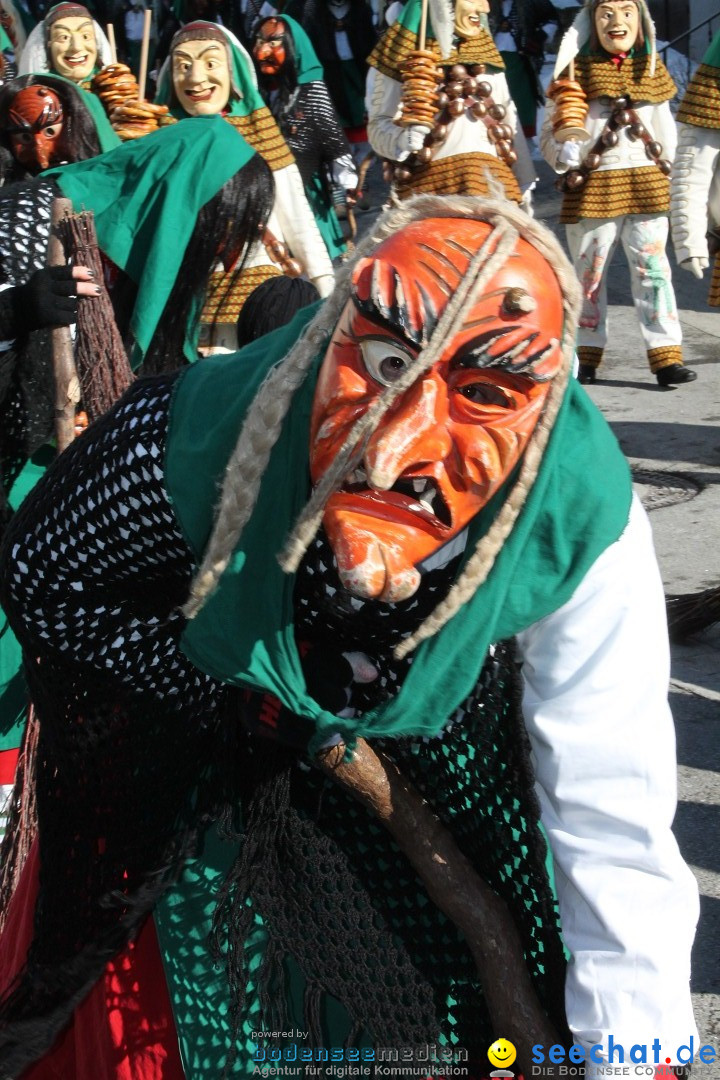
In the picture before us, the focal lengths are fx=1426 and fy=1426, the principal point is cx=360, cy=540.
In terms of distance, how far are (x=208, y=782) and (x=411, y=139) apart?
4.98 m

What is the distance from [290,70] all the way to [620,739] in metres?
6.61

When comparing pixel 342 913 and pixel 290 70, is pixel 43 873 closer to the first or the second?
pixel 342 913

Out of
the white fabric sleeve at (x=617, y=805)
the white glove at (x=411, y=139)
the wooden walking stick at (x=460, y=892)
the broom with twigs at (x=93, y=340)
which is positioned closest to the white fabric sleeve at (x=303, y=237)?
the white glove at (x=411, y=139)

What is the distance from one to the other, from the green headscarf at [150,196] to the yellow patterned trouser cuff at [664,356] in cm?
387

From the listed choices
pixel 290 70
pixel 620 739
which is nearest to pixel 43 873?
pixel 620 739

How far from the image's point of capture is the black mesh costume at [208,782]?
5.49 ft

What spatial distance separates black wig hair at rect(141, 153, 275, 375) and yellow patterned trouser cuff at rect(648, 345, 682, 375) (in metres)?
3.78

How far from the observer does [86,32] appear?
627cm

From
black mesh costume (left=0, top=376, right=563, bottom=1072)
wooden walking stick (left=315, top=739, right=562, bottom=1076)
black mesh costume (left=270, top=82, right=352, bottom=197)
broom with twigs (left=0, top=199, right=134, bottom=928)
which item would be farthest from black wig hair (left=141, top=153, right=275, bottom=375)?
black mesh costume (left=270, top=82, right=352, bottom=197)

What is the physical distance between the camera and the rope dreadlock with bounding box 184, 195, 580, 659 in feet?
4.74

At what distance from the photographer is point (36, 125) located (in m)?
3.40

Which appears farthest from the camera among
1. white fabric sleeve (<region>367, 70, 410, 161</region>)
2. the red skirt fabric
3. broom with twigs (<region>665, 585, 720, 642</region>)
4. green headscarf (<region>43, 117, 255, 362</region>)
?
white fabric sleeve (<region>367, 70, 410, 161</region>)

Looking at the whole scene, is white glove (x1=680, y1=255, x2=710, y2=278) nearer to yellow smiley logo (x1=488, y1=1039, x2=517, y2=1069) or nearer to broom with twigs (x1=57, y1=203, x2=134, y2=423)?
broom with twigs (x1=57, y1=203, x2=134, y2=423)

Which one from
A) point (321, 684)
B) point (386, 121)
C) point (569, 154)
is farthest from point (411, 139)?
point (321, 684)
